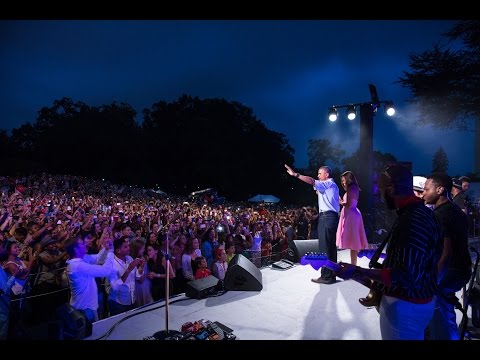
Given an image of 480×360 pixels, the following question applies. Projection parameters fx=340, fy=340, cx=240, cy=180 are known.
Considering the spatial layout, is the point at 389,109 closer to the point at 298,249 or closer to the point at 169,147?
the point at 298,249

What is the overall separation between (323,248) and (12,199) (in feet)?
29.9

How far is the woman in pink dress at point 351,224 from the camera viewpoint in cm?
447

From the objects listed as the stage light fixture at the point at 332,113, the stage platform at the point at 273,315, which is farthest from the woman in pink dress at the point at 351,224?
the stage light fixture at the point at 332,113

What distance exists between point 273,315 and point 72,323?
6.40 feet

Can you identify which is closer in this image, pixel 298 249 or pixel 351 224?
pixel 351 224

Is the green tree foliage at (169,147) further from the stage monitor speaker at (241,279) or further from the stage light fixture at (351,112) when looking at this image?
the stage monitor speaker at (241,279)

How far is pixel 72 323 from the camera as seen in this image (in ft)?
10.3

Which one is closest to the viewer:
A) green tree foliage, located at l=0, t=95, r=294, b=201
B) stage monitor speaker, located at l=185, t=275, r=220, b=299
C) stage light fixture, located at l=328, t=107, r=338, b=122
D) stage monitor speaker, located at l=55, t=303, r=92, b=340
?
stage monitor speaker, located at l=55, t=303, r=92, b=340

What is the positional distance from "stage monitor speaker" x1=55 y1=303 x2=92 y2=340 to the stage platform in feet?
0.37

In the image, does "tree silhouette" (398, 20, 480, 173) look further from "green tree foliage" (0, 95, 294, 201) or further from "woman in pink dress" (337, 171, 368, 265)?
"green tree foliage" (0, 95, 294, 201)

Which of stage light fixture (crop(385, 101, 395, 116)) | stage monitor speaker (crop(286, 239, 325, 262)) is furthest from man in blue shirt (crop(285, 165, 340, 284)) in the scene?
stage light fixture (crop(385, 101, 395, 116))

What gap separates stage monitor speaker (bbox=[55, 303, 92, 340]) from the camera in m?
3.11

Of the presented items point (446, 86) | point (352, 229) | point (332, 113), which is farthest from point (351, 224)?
point (446, 86)

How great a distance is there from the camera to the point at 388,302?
196cm
